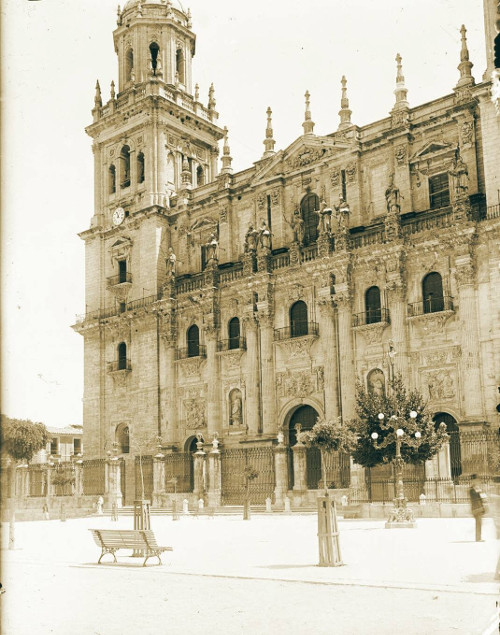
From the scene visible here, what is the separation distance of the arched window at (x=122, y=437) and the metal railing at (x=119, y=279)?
7300mm

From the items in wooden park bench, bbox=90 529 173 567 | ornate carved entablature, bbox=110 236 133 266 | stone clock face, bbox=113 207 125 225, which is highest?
stone clock face, bbox=113 207 125 225

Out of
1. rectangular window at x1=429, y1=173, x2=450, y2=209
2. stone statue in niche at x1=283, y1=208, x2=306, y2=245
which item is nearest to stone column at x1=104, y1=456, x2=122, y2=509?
stone statue in niche at x1=283, y1=208, x2=306, y2=245

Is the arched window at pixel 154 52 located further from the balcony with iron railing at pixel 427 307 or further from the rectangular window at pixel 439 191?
the balcony with iron railing at pixel 427 307

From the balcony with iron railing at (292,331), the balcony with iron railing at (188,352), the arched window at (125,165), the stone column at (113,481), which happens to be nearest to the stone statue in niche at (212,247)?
the balcony with iron railing at (188,352)

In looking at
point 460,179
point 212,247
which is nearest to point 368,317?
point 460,179

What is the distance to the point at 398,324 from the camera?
29.7m

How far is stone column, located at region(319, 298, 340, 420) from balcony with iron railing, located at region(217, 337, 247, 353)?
4.16 meters

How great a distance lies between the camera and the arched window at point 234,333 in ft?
116

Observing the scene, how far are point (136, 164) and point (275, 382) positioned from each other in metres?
14.6

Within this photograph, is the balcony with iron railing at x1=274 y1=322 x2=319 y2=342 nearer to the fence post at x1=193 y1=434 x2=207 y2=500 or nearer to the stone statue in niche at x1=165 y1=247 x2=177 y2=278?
the fence post at x1=193 y1=434 x2=207 y2=500

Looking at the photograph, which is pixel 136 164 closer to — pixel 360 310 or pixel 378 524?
pixel 360 310

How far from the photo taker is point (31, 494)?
39812 millimetres

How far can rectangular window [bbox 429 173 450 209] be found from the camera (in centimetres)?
3058

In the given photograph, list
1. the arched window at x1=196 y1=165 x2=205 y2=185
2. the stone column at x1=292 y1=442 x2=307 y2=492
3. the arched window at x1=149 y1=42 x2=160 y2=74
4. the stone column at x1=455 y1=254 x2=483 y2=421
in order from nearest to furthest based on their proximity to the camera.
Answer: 1. the stone column at x1=455 y1=254 x2=483 y2=421
2. the stone column at x1=292 y1=442 x2=307 y2=492
3. the arched window at x1=149 y1=42 x2=160 y2=74
4. the arched window at x1=196 y1=165 x2=205 y2=185
